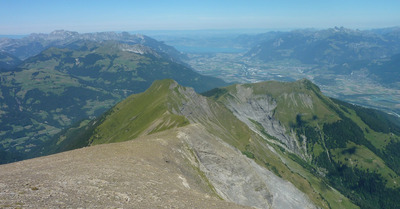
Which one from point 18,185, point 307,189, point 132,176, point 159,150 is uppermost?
point 18,185

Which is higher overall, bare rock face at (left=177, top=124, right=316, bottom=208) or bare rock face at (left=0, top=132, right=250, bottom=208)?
bare rock face at (left=0, top=132, right=250, bottom=208)

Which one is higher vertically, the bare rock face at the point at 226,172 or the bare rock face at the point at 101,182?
the bare rock face at the point at 101,182

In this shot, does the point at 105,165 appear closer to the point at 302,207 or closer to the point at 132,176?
the point at 132,176

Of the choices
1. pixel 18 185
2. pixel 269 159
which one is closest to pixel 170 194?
pixel 18 185

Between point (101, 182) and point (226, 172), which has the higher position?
point (101, 182)

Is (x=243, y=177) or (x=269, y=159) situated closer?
→ (x=243, y=177)

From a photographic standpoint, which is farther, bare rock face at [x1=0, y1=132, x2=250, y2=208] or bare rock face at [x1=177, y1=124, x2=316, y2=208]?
bare rock face at [x1=177, y1=124, x2=316, y2=208]

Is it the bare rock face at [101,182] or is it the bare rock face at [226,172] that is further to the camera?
the bare rock face at [226,172]

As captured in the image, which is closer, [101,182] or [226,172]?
[101,182]
